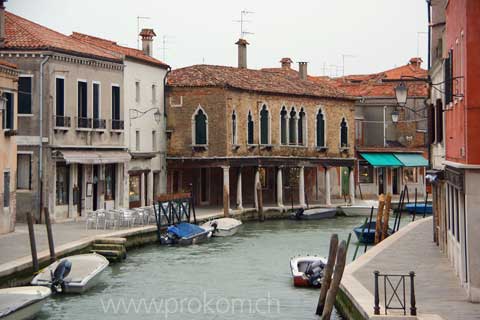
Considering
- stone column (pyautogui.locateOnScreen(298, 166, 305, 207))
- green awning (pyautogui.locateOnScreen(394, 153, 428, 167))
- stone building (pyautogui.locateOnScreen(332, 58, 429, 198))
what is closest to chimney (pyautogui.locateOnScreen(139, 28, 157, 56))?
stone column (pyautogui.locateOnScreen(298, 166, 305, 207))

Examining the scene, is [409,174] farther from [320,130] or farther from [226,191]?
[226,191]

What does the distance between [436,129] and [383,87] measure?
96.7 ft

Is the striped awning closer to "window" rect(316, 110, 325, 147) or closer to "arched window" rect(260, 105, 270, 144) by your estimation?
"arched window" rect(260, 105, 270, 144)

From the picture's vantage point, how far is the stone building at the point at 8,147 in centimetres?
2473

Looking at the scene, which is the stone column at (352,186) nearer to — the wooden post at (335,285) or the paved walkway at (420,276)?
the paved walkway at (420,276)

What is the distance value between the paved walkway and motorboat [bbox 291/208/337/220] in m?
14.3

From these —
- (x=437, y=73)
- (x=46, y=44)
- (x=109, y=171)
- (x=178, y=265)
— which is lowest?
(x=178, y=265)

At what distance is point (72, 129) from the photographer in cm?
3047

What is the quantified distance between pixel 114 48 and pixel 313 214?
10.9 m

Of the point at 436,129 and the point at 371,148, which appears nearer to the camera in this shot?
the point at 436,129

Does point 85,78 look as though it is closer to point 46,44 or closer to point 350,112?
point 46,44

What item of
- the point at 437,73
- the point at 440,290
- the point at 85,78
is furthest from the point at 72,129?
the point at 440,290

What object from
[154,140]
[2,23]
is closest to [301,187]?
[154,140]

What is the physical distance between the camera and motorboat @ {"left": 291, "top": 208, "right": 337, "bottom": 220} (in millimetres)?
39094
